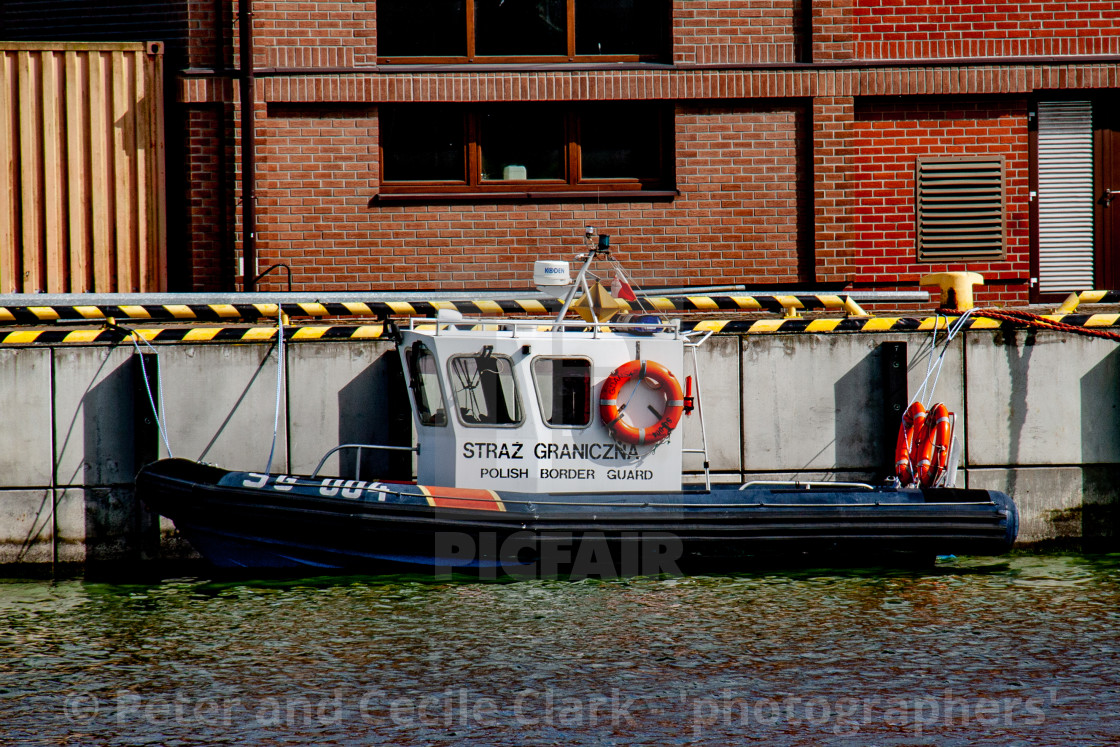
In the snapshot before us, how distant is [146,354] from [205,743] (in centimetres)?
411

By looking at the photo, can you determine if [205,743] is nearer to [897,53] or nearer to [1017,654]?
[1017,654]

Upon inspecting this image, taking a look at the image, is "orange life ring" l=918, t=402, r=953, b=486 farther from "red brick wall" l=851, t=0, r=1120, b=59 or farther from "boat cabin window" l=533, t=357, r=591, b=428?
"red brick wall" l=851, t=0, r=1120, b=59

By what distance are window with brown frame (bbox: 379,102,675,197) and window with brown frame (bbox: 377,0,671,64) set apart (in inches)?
20.4

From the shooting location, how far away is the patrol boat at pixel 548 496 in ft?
28.6

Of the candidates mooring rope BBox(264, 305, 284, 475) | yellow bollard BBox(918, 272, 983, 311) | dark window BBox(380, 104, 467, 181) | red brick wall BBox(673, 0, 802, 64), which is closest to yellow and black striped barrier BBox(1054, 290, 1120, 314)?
yellow bollard BBox(918, 272, 983, 311)

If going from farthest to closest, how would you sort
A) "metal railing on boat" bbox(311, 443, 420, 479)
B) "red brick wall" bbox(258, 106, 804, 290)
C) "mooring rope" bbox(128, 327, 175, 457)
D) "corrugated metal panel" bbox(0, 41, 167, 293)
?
1. "red brick wall" bbox(258, 106, 804, 290)
2. "corrugated metal panel" bbox(0, 41, 167, 293)
3. "mooring rope" bbox(128, 327, 175, 457)
4. "metal railing on boat" bbox(311, 443, 420, 479)

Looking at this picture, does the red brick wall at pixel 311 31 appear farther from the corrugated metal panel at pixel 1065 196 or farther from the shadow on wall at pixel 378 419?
the corrugated metal panel at pixel 1065 196

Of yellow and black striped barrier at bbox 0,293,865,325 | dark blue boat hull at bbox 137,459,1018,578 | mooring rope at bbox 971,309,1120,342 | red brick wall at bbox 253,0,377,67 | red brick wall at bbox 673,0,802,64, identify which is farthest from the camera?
red brick wall at bbox 673,0,802,64

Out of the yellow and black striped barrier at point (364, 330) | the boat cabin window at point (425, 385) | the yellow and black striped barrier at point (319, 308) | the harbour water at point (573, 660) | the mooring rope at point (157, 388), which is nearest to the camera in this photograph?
the harbour water at point (573, 660)

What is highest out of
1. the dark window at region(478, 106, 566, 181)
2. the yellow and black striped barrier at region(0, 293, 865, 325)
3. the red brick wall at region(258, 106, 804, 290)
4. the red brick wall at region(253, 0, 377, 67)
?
the red brick wall at region(253, 0, 377, 67)

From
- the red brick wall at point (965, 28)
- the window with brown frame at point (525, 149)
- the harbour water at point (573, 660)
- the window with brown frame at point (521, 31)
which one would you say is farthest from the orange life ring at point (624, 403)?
the red brick wall at point (965, 28)

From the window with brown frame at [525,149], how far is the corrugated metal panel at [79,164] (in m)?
2.32

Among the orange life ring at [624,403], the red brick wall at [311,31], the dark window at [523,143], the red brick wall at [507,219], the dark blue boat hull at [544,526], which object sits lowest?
the dark blue boat hull at [544,526]

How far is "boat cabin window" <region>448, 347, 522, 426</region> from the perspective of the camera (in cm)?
874
